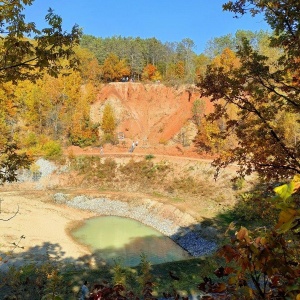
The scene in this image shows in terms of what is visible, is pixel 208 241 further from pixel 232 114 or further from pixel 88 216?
pixel 232 114

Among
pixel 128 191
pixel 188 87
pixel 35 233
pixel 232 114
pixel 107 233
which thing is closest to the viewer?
pixel 35 233

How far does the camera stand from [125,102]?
6312cm

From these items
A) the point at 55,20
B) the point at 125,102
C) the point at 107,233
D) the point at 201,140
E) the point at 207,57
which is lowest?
the point at 107,233

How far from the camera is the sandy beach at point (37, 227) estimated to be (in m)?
21.3

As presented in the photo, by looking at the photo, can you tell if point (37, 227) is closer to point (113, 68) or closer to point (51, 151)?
point (51, 151)

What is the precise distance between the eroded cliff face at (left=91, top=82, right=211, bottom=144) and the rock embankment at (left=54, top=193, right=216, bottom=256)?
23.4 meters

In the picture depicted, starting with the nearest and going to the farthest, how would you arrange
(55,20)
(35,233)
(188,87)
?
(55,20)
(35,233)
(188,87)

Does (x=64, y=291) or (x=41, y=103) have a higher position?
(x=41, y=103)

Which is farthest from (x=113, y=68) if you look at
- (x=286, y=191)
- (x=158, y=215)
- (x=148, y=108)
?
(x=286, y=191)

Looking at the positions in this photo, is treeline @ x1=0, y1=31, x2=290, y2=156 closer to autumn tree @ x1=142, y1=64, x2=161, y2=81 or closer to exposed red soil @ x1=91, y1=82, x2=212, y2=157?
autumn tree @ x1=142, y1=64, x2=161, y2=81

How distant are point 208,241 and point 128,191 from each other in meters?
15.2

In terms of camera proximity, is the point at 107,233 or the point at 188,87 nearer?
the point at 107,233

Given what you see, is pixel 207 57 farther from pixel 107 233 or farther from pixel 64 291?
pixel 64 291

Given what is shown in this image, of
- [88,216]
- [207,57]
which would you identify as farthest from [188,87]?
[88,216]
